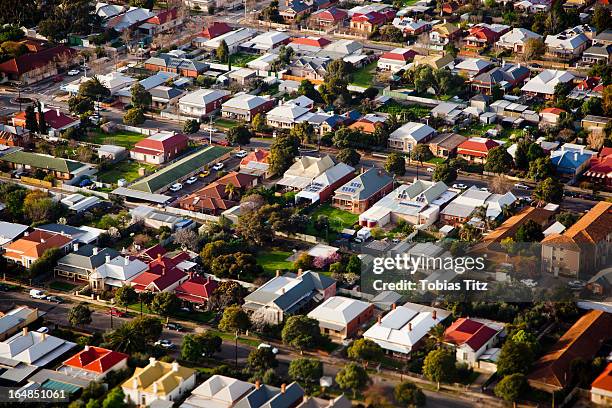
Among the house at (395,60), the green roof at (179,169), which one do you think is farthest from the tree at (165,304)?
the house at (395,60)

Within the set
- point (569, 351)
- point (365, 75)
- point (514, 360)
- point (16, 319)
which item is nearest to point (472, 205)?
point (569, 351)

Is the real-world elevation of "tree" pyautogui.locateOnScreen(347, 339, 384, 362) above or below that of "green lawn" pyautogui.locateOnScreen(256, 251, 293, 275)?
above

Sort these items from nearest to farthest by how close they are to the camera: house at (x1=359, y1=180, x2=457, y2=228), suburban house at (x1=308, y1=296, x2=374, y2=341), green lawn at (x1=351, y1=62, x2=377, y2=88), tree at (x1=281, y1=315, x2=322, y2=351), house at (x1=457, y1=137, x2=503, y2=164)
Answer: tree at (x1=281, y1=315, x2=322, y2=351)
suburban house at (x1=308, y1=296, x2=374, y2=341)
house at (x1=359, y1=180, x2=457, y2=228)
house at (x1=457, y1=137, x2=503, y2=164)
green lawn at (x1=351, y1=62, x2=377, y2=88)

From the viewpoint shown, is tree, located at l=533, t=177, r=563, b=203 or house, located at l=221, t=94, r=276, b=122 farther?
house, located at l=221, t=94, r=276, b=122

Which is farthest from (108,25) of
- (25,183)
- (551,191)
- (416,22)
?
(551,191)

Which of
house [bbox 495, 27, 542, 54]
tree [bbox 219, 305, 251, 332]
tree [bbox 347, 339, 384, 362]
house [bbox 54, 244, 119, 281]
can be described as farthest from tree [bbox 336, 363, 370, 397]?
house [bbox 495, 27, 542, 54]

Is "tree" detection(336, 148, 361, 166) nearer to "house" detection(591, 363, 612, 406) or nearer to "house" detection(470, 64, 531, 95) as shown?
"house" detection(470, 64, 531, 95)

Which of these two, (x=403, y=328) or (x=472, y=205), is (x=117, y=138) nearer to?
(x=472, y=205)
